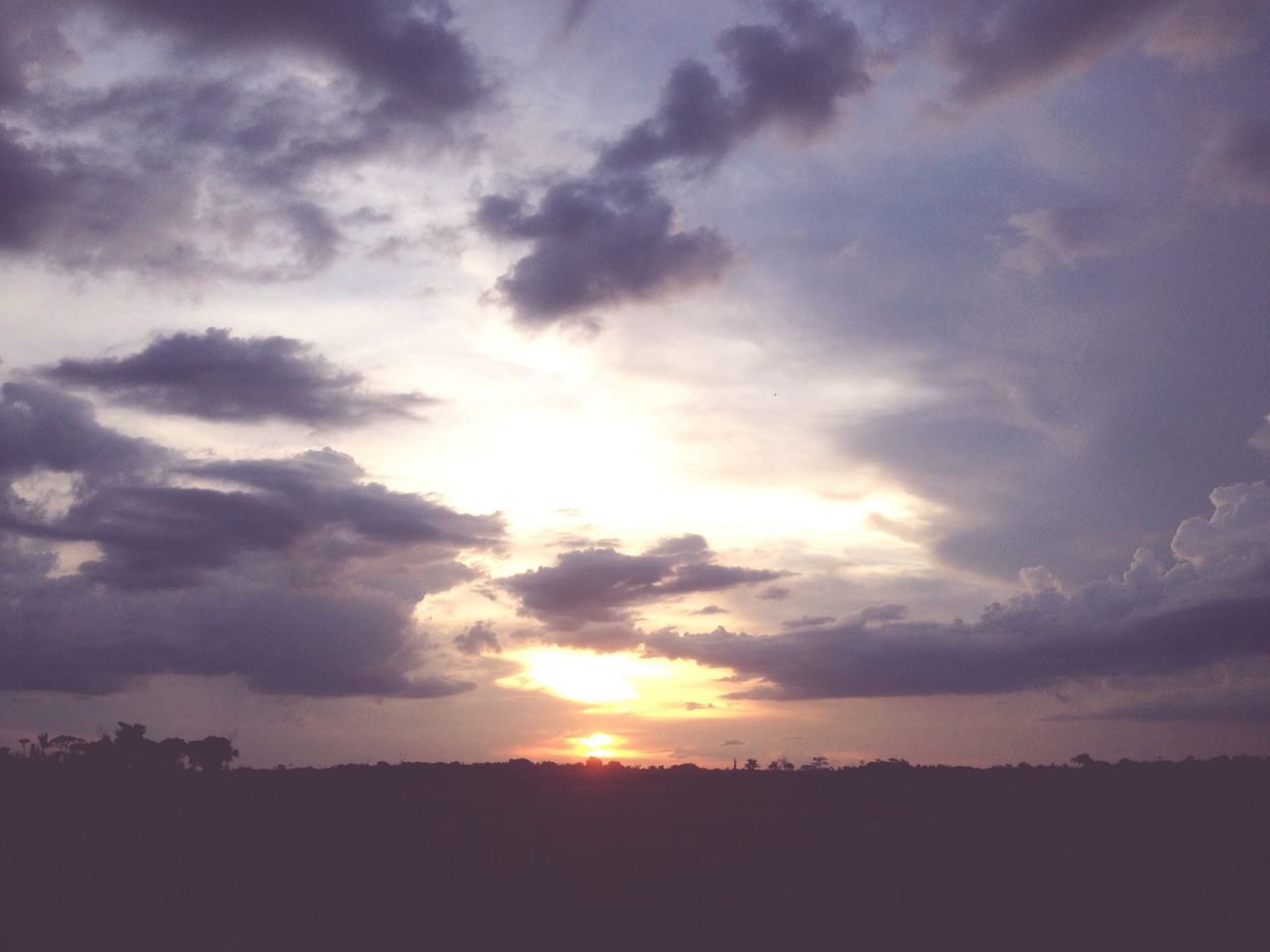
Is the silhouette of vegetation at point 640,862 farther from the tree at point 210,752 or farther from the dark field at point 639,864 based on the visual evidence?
the tree at point 210,752

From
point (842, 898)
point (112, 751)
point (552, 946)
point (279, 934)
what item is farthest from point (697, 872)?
point (112, 751)

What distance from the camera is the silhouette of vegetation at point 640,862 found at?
26.2 m

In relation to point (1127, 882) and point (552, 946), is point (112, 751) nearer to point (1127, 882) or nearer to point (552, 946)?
point (552, 946)

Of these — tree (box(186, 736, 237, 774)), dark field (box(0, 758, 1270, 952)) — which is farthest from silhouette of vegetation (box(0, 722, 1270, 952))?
tree (box(186, 736, 237, 774))

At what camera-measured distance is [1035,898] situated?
2867 centimetres

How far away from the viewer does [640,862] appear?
106 feet

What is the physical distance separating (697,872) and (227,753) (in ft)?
199

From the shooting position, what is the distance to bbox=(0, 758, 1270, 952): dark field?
2617 centimetres

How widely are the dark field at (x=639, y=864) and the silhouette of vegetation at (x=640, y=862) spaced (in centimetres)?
10

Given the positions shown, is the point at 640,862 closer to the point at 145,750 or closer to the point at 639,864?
the point at 639,864

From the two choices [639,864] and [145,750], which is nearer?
[639,864]

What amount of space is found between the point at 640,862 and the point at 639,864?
0.22 meters

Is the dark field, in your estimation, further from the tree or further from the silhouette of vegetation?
the tree

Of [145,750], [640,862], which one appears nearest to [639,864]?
[640,862]
